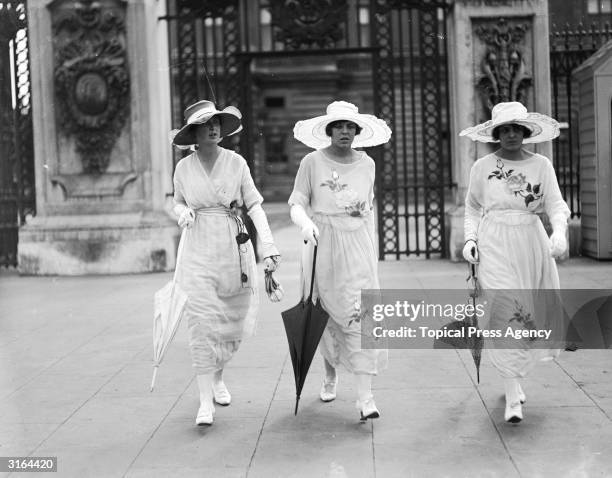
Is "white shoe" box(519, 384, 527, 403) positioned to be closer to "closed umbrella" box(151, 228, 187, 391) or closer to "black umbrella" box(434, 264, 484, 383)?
"black umbrella" box(434, 264, 484, 383)

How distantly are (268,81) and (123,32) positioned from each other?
79.9ft

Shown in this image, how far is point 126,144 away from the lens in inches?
482

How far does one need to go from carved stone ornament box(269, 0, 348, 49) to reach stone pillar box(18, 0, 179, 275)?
66.9 inches

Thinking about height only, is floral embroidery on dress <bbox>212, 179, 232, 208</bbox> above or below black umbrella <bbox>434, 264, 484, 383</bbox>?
above

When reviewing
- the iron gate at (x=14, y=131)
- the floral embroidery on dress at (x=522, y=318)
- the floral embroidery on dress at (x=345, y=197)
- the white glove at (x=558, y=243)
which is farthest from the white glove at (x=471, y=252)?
the iron gate at (x=14, y=131)

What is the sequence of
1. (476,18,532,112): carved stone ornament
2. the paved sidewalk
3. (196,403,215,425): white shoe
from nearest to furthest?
the paved sidewalk
(196,403,215,425): white shoe
(476,18,532,112): carved stone ornament

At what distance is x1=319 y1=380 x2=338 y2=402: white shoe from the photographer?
541cm

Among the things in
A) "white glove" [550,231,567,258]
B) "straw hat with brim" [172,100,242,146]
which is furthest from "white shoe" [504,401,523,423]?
"straw hat with brim" [172,100,242,146]

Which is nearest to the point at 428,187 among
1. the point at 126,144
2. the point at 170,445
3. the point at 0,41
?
the point at 126,144

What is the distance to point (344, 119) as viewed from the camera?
5.10 m

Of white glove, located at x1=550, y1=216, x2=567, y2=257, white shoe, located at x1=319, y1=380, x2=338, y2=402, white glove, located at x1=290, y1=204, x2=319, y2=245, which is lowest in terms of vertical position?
white shoe, located at x1=319, y1=380, x2=338, y2=402

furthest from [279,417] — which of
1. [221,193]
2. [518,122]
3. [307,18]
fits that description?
[307,18]

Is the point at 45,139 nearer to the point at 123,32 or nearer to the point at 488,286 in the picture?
the point at 123,32

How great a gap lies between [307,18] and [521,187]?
26.6 feet
